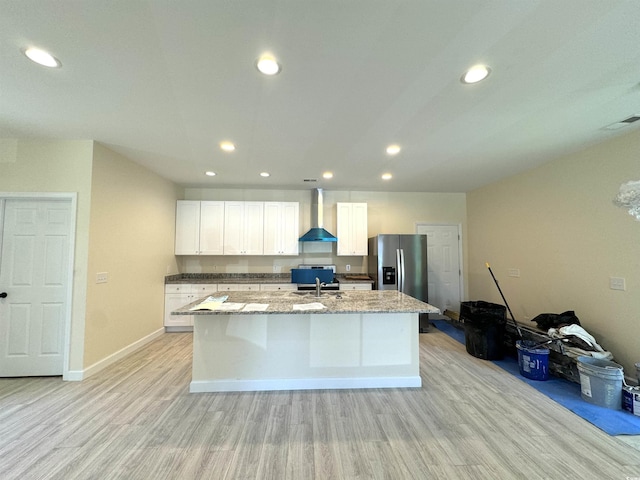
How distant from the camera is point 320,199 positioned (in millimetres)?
5051

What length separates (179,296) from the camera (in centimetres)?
452

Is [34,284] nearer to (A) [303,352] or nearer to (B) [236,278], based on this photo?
(B) [236,278]

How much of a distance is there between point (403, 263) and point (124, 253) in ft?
14.1

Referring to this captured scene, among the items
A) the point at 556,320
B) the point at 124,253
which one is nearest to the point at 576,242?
the point at 556,320

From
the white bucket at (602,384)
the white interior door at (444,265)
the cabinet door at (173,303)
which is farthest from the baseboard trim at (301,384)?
the white interior door at (444,265)

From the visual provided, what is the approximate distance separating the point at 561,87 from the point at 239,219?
456 centimetres

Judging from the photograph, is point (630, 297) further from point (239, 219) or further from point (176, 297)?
point (176, 297)

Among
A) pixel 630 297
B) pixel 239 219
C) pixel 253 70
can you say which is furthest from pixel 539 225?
pixel 239 219

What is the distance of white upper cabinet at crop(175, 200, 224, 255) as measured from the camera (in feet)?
15.9

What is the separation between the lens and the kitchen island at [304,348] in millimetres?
2633

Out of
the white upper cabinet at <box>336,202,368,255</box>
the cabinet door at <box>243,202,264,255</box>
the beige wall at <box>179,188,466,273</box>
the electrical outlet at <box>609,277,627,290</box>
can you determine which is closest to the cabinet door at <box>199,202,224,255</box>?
the beige wall at <box>179,188,466,273</box>

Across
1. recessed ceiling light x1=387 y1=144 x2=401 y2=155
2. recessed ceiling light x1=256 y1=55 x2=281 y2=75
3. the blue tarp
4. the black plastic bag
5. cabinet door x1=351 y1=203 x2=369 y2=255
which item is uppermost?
recessed ceiling light x1=387 y1=144 x2=401 y2=155

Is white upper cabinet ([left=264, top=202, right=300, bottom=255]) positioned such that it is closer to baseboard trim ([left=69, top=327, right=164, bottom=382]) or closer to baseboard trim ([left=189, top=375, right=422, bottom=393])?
baseboard trim ([left=69, top=327, right=164, bottom=382])

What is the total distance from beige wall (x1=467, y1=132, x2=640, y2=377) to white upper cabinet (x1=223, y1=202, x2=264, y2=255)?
432 centimetres
